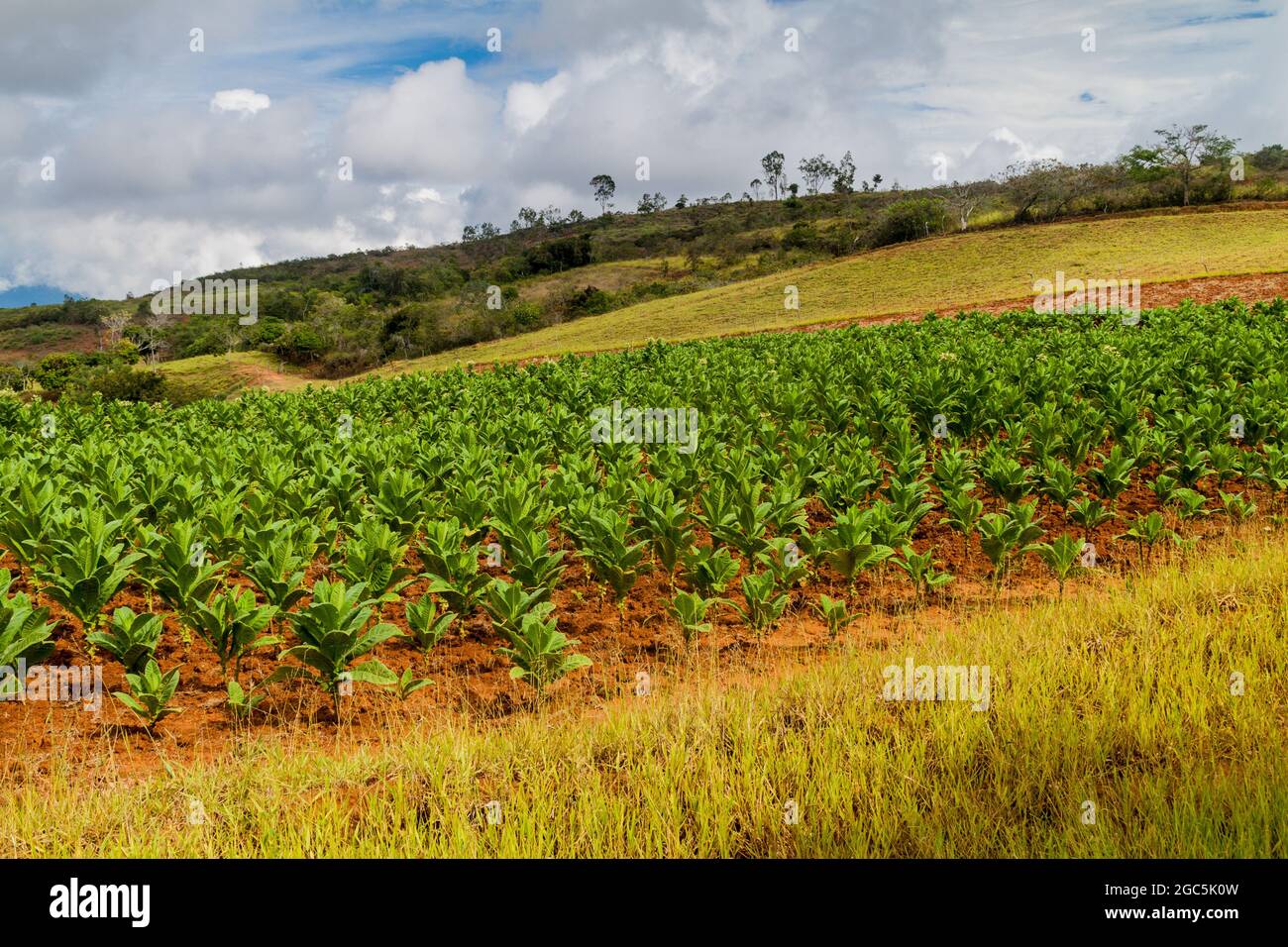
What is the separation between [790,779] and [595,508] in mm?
4901

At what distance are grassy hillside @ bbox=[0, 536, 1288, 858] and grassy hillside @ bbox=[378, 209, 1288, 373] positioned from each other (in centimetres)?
4357

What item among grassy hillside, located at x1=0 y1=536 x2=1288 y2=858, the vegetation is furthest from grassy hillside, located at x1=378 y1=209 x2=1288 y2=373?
grassy hillside, located at x1=0 y1=536 x2=1288 y2=858

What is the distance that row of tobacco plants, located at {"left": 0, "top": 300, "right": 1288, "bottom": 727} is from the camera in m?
6.66

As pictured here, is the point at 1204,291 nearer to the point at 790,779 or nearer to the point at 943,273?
the point at 943,273

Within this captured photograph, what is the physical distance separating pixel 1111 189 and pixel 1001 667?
89109 millimetres

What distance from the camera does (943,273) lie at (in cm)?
6178

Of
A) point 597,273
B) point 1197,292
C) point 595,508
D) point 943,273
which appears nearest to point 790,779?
point 595,508

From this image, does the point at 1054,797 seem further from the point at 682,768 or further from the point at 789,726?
the point at 682,768

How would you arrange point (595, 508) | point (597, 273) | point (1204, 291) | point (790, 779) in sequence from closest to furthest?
point (790, 779)
point (595, 508)
point (1204, 291)
point (597, 273)

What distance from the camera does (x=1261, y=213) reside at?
6362 cm

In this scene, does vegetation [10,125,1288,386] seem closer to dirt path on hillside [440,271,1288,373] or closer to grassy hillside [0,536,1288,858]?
dirt path on hillside [440,271,1288,373]

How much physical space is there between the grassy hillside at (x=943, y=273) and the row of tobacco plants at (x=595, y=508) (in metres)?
32.9

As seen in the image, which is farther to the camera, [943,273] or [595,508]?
[943,273]

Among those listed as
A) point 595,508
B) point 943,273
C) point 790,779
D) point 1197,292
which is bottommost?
point 790,779
